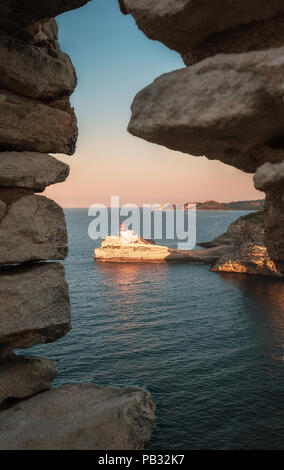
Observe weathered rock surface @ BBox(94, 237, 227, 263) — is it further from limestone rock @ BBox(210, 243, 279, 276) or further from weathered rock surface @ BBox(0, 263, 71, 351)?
weathered rock surface @ BBox(0, 263, 71, 351)

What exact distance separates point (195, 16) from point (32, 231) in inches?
214

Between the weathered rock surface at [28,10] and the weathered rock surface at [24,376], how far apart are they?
8.09m

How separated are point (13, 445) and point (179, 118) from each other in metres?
8.26

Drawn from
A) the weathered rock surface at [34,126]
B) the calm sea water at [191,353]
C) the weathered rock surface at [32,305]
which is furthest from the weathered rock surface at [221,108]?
the calm sea water at [191,353]

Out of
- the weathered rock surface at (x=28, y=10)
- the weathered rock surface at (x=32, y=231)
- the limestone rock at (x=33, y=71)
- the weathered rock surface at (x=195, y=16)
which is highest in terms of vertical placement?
the weathered rock surface at (x=28, y=10)

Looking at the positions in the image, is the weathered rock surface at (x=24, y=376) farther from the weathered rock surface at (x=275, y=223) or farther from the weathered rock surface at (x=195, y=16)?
the weathered rock surface at (x=195, y=16)

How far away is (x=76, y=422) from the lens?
9789 millimetres

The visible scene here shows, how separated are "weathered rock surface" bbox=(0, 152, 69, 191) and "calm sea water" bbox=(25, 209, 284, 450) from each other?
1099 centimetres

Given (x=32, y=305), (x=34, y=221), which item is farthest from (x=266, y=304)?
(x=34, y=221)

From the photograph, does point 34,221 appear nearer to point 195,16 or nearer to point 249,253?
point 195,16

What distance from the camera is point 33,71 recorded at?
830cm

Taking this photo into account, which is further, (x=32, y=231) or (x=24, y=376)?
(x=24, y=376)

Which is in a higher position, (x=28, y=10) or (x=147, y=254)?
(x=28, y=10)

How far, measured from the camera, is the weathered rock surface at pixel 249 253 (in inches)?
1919
